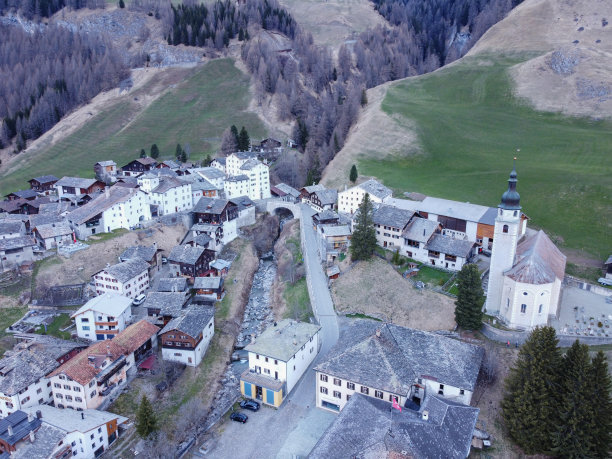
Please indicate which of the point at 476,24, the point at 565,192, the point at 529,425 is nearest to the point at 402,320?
the point at 529,425

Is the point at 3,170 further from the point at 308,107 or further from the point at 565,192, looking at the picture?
the point at 565,192

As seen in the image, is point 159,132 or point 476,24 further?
point 476,24

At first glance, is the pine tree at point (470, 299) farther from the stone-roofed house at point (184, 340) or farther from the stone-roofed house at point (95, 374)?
the stone-roofed house at point (95, 374)

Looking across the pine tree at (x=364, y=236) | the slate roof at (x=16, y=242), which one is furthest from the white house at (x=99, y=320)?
the pine tree at (x=364, y=236)

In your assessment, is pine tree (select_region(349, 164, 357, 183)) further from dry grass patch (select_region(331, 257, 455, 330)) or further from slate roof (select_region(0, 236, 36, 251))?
slate roof (select_region(0, 236, 36, 251))

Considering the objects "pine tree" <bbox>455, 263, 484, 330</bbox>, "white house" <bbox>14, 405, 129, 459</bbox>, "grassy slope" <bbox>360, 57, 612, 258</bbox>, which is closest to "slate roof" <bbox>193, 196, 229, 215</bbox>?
"grassy slope" <bbox>360, 57, 612, 258</bbox>
